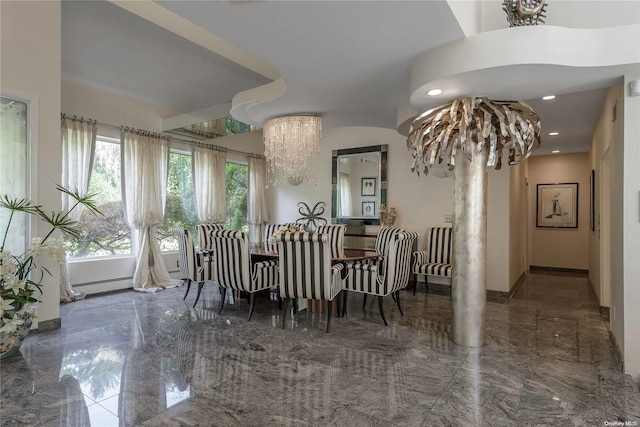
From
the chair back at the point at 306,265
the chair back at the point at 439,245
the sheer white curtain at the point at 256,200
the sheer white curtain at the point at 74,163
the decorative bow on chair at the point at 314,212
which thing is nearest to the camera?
the chair back at the point at 306,265

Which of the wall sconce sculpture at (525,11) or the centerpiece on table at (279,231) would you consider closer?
the wall sconce sculpture at (525,11)

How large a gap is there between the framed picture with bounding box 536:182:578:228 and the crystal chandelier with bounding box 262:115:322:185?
565 cm

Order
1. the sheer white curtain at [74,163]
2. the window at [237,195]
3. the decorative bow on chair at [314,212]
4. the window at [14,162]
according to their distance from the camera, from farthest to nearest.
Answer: the window at [237,195] < the decorative bow on chair at [314,212] < the sheer white curtain at [74,163] < the window at [14,162]

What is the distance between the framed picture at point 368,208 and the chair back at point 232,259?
10.4 feet

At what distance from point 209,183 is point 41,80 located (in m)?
3.26

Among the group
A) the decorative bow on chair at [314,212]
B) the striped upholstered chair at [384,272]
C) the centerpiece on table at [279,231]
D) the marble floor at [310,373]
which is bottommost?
the marble floor at [310,373]

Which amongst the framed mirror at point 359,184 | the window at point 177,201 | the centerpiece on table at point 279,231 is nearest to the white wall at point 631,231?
the centerpiece on table at point 279,231

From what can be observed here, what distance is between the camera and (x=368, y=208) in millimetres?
6547

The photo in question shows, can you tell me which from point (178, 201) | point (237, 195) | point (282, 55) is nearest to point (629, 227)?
point (282, 55)

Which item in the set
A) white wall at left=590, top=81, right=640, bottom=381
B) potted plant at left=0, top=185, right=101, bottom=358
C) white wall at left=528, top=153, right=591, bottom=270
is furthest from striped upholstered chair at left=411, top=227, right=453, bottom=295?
Answer: potted plant at left=0, top=185, right=101, bottom=358

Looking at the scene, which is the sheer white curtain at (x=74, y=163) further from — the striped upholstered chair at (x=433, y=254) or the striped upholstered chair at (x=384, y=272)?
the striped upholstered chair at (x=433, y=254)

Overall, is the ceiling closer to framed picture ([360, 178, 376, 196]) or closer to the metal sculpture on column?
the metal sculpture on column

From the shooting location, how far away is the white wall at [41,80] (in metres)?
3.28

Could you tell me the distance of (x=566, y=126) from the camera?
486 centimetres
